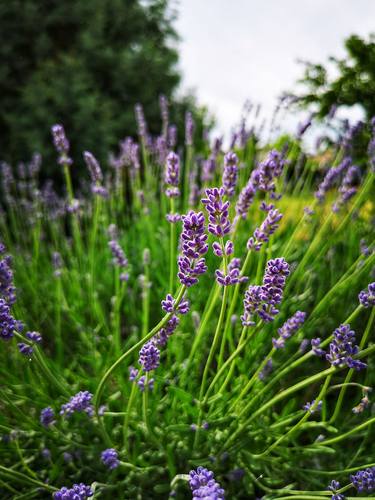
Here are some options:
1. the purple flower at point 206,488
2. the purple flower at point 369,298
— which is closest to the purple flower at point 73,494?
the purple flower at point 206,488

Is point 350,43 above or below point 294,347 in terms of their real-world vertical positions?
above

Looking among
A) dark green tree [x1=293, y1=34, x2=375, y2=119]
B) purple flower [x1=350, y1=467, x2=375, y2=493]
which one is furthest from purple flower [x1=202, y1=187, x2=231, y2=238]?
dark green tree [x1=293, y1=34, x2=375, y2=119]

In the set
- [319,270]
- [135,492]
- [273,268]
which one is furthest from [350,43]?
[135,492]

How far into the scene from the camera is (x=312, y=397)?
2.18 metres

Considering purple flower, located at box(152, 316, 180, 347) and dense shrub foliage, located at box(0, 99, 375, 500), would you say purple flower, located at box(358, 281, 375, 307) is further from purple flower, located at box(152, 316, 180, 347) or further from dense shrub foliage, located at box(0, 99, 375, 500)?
purple flower, located at box(152, 316, 180, 347)

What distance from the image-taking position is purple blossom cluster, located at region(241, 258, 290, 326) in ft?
3.35

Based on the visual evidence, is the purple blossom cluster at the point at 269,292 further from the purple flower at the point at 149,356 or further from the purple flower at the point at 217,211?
the purple flower at the point at 149,356

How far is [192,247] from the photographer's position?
0.93m

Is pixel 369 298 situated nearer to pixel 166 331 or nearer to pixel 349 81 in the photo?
pixel 166 331

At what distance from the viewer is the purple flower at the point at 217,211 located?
3.28ft

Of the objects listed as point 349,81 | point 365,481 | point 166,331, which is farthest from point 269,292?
point 349,81

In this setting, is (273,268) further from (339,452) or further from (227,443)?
(339,452)

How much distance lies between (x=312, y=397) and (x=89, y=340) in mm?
1215

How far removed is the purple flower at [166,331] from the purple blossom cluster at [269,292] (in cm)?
21
